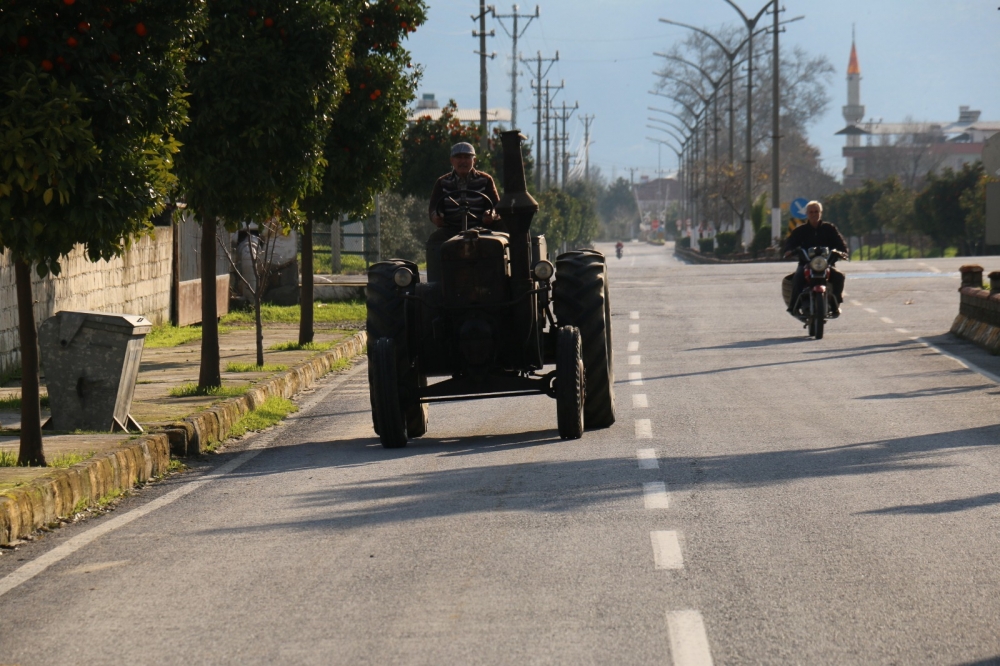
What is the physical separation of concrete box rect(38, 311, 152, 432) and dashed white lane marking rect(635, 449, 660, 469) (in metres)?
4.03

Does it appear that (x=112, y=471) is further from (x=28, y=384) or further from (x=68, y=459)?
(x=28, y=384)

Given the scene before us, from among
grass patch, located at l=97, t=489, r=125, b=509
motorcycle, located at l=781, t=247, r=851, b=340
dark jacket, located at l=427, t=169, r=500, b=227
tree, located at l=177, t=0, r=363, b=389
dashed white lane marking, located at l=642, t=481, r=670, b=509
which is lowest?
grass patch, located at l=97, t=489, r=125, b=509

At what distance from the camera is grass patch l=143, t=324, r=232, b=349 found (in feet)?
68.8

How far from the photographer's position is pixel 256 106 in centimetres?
1412

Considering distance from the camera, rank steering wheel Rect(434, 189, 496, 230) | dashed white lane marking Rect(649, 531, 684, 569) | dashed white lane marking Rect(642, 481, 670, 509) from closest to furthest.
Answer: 1. dashed white lane marking Rect(649, 531, 684, 569)
2. dashed white lane marking Rect(642, 481, 670, 509)
3. steering wheel Rect(434, 189, 496, 230)

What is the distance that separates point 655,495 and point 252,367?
9217 millimetres

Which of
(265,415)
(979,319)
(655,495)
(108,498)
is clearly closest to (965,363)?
(979,319)

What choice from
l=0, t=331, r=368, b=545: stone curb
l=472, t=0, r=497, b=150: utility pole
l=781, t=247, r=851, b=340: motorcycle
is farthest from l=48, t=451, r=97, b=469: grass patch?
l=472, t=0, r=497, b=150: utility pole

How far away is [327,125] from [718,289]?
18621 mm

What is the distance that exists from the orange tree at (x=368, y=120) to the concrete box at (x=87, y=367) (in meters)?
8.51

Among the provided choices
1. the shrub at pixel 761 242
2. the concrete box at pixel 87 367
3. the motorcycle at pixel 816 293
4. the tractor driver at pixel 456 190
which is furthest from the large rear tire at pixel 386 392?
the shrub at pixel 761 242

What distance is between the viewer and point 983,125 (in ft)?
624

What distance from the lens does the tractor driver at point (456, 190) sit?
466 inches

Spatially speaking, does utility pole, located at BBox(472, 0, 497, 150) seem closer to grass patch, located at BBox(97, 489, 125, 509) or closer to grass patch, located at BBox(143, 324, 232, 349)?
grass patch, located at BBox(143, 324, 232, 349)
